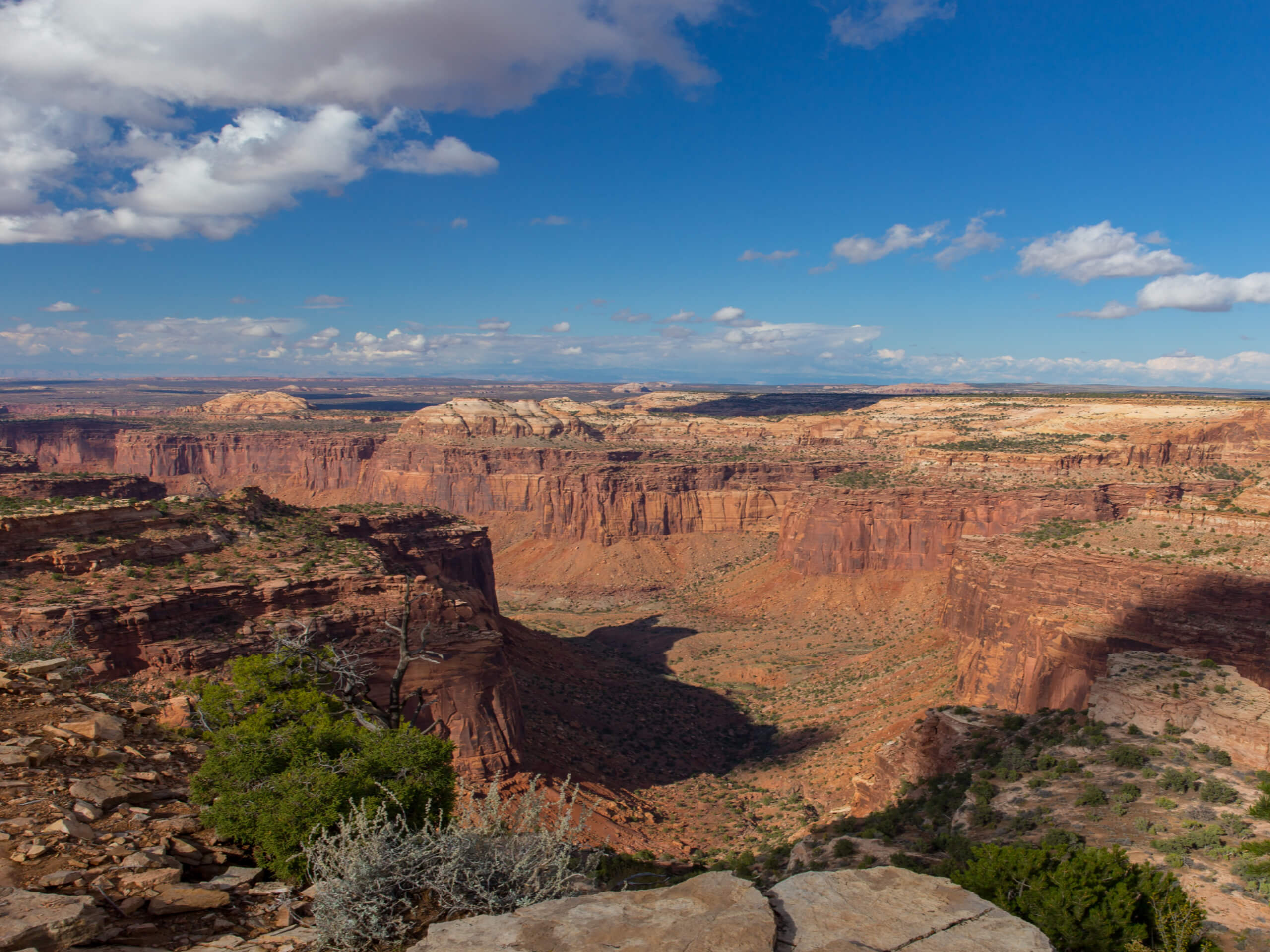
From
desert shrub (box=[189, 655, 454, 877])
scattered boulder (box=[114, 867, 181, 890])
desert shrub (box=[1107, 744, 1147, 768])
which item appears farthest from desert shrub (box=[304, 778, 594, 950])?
desert shrub (box=[1107, 744, 1147, 768])

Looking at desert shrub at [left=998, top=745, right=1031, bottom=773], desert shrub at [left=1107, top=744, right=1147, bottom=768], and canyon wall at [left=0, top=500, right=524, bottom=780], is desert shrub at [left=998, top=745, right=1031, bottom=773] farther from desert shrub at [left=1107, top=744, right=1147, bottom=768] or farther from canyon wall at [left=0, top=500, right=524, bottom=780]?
canyon wall at [left=0, top=500, right=524, bottom=780]

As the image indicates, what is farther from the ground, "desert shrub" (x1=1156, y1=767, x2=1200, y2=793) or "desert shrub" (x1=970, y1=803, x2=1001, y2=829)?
"desert shrub" (x1=1156, y1=767, x2=1200, y2=793)

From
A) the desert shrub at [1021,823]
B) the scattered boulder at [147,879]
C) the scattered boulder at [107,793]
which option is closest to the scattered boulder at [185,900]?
the scattered boulder at [147,879]

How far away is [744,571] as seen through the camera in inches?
3462

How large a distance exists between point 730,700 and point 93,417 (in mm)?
160023

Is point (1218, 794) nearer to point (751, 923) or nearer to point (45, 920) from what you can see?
point (751, 923)

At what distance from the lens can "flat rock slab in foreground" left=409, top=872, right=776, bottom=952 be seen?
6.97 metres

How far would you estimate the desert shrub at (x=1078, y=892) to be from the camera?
36.4 ft

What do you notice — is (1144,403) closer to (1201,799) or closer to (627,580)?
(627,580)

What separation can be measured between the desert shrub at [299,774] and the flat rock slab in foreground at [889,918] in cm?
465

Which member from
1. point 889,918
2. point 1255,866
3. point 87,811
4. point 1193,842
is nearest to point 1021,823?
point 1193,842

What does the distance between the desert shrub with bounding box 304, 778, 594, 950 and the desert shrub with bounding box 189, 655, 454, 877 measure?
1.58 feet

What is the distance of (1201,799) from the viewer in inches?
779

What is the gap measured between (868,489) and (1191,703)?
173ft
